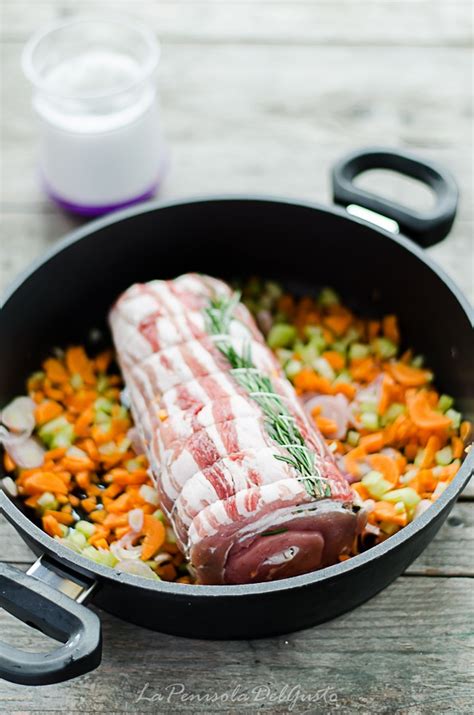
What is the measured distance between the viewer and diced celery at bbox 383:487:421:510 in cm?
164

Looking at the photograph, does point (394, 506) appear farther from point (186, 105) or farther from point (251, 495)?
point (186, 105)

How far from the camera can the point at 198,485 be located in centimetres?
150

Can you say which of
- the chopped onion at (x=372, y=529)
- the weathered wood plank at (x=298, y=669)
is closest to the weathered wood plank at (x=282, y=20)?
the chopped onion at (x=372, y=529)

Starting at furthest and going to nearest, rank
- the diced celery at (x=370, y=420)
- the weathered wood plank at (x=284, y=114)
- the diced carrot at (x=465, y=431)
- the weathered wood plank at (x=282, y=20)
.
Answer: the weathered wood plank at (x=282, y=20), the weathered wood plank at (x=284, y=114), the diced celery at (x=370, y=420), the diced carrot at (x=465, y=431)

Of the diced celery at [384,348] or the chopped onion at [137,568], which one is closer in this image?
the chopped onion at [137,568]

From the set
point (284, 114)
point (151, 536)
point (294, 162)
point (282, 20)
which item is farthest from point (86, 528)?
point (282, 20)

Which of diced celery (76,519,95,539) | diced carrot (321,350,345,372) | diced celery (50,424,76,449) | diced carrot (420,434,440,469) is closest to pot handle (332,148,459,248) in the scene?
diced carrot (321,350,345,372)

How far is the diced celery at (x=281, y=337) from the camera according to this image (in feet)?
6.57

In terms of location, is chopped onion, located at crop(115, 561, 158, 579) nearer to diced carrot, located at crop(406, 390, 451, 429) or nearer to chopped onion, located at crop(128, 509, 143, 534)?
chopped onion, located at crop(128, 509, 143, 534)

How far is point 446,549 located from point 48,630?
777 millimetres

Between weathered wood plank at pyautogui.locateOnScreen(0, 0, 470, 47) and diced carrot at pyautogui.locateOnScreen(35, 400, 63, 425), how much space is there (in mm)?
1349

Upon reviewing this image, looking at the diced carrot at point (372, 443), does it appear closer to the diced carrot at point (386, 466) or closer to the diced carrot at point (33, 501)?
the diced carrot at point (386, 466)

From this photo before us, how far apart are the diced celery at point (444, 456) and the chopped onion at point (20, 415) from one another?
799mm

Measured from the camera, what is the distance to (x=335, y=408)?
1848mm
